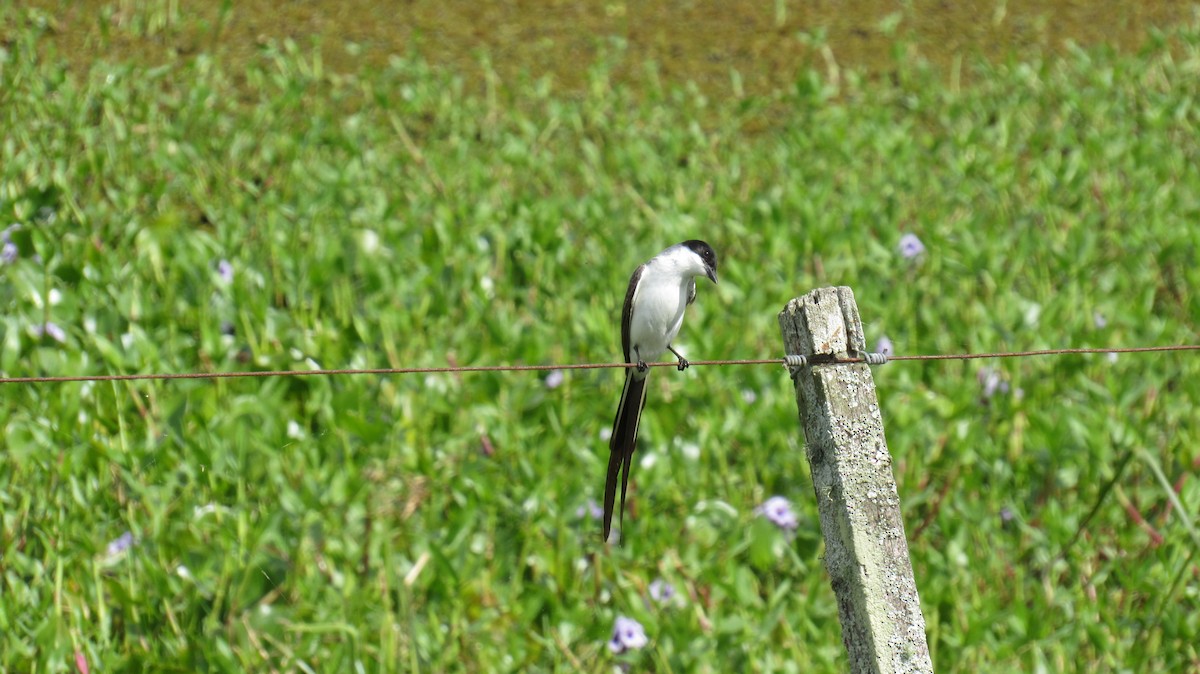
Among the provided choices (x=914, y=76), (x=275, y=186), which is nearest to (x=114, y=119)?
(x=275, y=186)

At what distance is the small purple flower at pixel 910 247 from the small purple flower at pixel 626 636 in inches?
105

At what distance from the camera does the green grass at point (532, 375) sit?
376 centimetres

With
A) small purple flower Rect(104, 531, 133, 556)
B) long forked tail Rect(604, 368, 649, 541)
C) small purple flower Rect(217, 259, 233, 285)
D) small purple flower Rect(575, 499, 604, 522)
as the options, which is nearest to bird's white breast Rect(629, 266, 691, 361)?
long forked tail Rect(604, 368, 649, 541)

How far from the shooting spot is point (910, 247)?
570 centimetres

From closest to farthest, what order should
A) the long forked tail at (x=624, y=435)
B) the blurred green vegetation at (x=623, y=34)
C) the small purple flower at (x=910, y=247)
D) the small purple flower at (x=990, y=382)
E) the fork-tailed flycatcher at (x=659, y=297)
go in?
the long forked tail at (x=624, y=435) < the fork-tailed flycatcher at (x=659, y=297) < the small purple flower at (x=990, y=382) < the small purple flower at (x=910, y=247) < the blurred green vegetation at (x=623, y=34)

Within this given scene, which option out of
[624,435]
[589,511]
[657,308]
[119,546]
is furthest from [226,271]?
[624,435]

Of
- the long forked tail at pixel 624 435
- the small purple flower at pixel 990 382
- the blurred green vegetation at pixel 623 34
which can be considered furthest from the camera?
the blurred green vegetation at pixel 623 34

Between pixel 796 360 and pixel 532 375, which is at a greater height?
pixel 796 360

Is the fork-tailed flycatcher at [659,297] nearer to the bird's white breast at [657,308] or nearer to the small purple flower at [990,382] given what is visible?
the bird's white breast at [657,308]

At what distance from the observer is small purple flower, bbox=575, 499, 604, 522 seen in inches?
163

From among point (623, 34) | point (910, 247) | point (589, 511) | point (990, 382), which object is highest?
point (623, 34)

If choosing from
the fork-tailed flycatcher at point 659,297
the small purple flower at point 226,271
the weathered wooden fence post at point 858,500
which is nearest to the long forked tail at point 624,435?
the fork-tailed flycatcher at point 659,297

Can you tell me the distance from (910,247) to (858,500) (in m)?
3.61

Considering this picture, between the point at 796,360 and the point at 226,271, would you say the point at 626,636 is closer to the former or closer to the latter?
the point at 796,360
